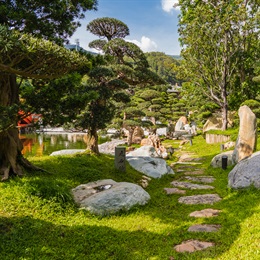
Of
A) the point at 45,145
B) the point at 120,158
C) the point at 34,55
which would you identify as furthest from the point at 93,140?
the point at 45,145

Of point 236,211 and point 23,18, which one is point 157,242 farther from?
point 23,18

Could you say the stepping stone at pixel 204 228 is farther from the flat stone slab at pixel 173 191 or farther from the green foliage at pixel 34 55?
the green foliage at pixel 34 55

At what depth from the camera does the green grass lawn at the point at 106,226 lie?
16.3ft

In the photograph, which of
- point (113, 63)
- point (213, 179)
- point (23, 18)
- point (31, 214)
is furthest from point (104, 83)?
point (31, 214)

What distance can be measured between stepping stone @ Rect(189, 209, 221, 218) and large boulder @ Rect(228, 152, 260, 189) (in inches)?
76.2

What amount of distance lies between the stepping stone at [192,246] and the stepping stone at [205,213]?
1.55 meters

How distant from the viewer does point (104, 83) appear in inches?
486

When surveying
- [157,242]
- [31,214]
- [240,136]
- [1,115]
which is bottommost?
[157,242]

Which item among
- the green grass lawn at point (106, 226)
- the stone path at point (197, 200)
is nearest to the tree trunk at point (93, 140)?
the green grass lawn at point (106, 226)

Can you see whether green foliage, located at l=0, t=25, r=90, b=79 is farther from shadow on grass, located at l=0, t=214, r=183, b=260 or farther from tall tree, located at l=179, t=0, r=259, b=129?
tall tree, located at l=179, t=0, r=259, b=129

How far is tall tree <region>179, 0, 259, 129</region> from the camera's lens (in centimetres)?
2281

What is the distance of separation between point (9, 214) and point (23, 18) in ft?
17.9

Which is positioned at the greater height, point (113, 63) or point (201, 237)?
point (113, 63)

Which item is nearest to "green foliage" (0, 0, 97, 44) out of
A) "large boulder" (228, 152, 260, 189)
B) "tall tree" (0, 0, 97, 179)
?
"tall tree" (0, 0, 97, 179)
